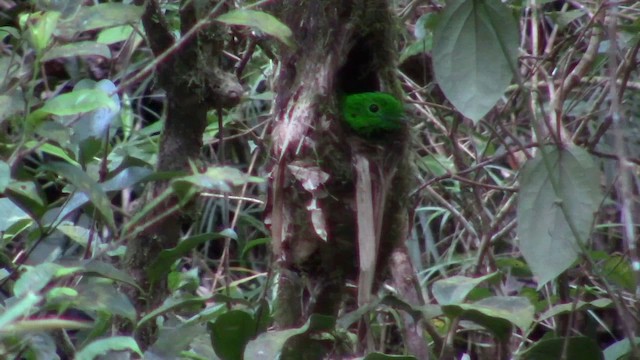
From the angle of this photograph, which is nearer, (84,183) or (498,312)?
(84,183)

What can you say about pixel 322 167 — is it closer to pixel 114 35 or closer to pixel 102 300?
pixel 114 35

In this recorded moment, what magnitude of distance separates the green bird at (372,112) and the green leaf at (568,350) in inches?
33.5

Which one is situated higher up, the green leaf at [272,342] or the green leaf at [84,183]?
the green leaf at [84,183]

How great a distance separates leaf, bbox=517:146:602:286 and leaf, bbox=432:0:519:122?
21 centimetres

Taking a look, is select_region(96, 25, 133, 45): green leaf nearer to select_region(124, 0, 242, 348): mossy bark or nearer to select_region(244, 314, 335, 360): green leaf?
select_region(124, 0, 242, 348): mossy bark

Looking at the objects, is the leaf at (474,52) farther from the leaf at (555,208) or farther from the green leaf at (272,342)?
the green leaf at (272,342)

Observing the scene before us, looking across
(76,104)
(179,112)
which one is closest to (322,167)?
(179,112)

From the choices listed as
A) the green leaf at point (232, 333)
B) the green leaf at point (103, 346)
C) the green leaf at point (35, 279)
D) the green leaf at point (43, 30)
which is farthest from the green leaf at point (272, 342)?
the green leaf at point (43, 30)

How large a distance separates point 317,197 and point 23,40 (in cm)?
99

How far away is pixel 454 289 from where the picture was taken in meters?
2.04

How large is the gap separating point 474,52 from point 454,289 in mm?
552

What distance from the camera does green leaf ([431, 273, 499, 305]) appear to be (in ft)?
6.57

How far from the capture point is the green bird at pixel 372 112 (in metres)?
2.67

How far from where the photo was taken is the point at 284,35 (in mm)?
1874
